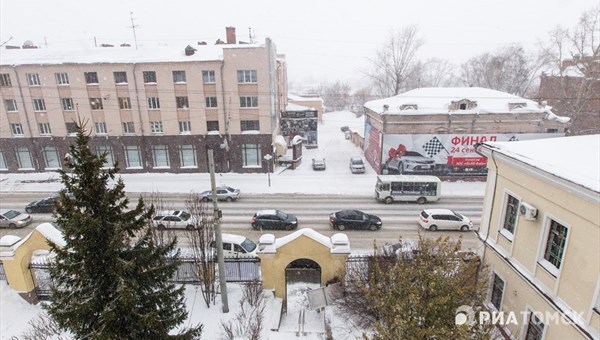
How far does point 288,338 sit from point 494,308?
7.92 meters

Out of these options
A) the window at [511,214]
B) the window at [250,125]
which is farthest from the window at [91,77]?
the window at [511,214]

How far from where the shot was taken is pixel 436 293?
788 centimetres

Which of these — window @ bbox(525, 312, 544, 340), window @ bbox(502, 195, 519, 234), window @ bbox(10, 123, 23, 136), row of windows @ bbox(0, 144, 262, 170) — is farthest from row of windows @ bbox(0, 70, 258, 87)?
window @ bbox(525, 312, 544, 340)

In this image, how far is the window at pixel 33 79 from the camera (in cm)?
3288

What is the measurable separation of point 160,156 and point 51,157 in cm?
1146

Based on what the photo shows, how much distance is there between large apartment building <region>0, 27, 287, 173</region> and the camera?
107 ft

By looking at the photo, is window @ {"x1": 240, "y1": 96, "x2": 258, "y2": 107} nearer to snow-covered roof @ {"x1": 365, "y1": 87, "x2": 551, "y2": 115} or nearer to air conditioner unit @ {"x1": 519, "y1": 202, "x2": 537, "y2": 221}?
snow-covered roof @ {"x1": 365, "y1": 87, "x2": 551, "y2": 115}

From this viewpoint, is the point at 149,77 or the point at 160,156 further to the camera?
the point at 160,156

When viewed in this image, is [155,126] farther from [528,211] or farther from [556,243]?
[556,243]

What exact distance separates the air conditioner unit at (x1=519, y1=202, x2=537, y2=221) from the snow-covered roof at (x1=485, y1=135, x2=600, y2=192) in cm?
137

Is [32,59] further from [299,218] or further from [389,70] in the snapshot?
[389,70]

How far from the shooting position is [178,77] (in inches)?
1291

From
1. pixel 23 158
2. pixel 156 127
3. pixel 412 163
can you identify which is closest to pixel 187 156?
pixel 156 127

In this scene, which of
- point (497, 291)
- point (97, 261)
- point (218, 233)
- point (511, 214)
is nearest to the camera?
point (97, 261)
